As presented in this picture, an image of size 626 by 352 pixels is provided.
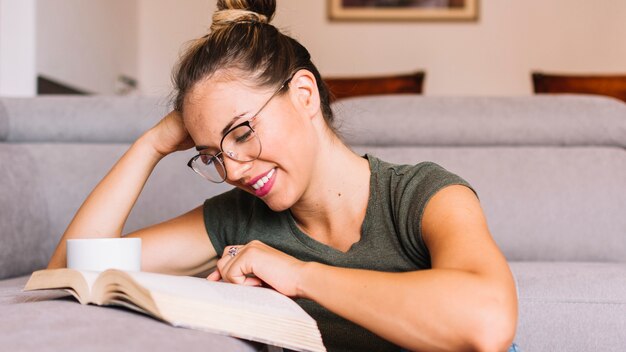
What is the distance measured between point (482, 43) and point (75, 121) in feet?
11.3

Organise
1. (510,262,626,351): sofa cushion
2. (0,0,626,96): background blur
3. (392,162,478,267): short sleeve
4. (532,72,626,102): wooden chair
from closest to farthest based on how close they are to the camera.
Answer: (392,162,478,267): short sleeve
(510,262,626,351): sofa cushion
(532,72,626,102): wooden chair
(0,0,626,96): background blur

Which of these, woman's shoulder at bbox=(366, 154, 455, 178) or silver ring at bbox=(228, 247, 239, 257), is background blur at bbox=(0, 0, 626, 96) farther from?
silver ring at bbox=(228, 247, 239, 257)

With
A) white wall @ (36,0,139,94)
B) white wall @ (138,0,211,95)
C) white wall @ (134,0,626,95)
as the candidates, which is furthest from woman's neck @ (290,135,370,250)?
white wall @ (138,0,211,95)

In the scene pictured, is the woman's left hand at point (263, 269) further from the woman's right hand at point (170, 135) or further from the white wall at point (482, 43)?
the white wall at point (482, 43)

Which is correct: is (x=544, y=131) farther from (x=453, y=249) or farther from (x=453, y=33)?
(x=453, y=33)

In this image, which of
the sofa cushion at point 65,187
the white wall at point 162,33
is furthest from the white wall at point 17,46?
the white wall at point 162,33

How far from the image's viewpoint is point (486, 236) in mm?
1065

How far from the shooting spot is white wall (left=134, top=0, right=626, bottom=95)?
16.5 feet

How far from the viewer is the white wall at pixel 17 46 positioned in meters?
3.10

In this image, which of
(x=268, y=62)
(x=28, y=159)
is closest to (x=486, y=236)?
(x=268, y=62)

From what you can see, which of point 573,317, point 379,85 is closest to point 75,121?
point 573,317

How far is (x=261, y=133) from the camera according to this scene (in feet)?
3.93

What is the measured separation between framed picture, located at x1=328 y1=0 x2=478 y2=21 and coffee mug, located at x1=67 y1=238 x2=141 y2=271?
423 centimetres

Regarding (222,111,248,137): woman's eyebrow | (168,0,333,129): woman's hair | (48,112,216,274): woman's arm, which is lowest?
(48,112,216,274): woman's arm
